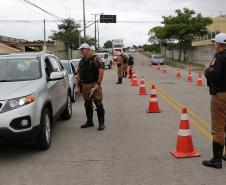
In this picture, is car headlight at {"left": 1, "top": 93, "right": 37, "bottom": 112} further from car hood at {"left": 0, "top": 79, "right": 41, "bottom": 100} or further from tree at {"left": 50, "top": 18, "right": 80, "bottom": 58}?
tree at {"left": 50, "top": 18, "right": 80, "bottom": 58}

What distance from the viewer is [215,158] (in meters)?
6.05

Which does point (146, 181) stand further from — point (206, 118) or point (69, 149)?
point (206, 118)

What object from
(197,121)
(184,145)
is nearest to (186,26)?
(197,121)

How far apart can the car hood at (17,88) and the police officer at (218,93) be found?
2.88 meters

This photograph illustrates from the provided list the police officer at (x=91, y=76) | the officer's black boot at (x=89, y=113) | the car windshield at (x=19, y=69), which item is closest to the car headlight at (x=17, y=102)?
the car windshield at (x=19, y=69)

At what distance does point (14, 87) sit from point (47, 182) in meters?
2.12

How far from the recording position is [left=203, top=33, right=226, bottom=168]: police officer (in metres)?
5.80

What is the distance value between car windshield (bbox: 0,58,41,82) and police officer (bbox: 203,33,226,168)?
337cm

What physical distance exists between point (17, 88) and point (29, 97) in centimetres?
34

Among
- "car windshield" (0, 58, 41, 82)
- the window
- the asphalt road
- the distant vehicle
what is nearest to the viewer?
the asphalt road

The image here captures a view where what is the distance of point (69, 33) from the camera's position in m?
72.6

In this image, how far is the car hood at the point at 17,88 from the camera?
21.7 ft

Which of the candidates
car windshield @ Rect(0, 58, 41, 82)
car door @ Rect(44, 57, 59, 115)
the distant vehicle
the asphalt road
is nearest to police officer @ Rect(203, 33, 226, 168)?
the asphalt road

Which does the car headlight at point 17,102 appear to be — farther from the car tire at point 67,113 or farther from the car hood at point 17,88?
the car tire at point 67,113
